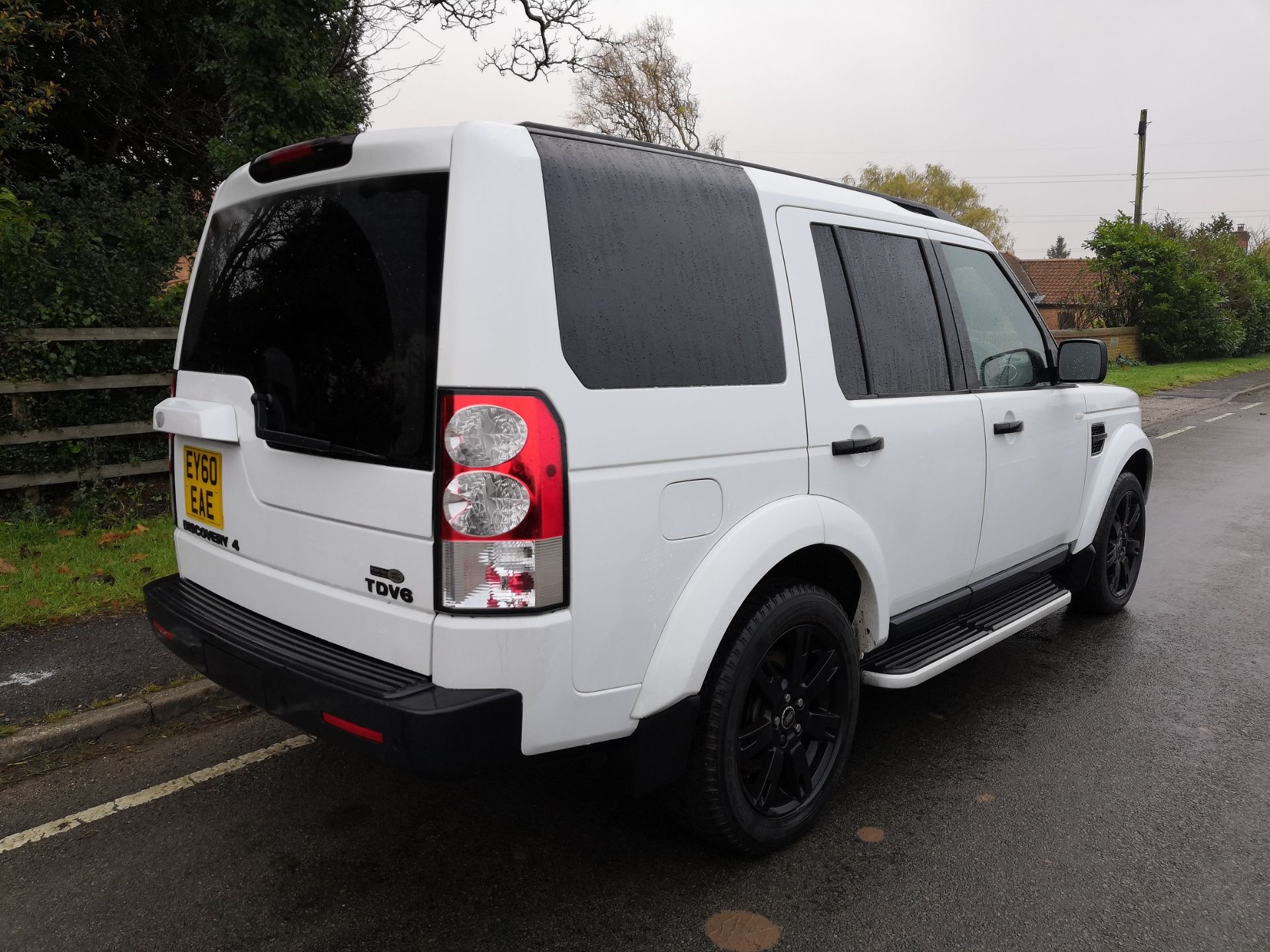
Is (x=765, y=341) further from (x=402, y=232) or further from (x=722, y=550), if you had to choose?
(x=402, y=232)

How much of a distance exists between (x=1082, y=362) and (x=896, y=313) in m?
1.34

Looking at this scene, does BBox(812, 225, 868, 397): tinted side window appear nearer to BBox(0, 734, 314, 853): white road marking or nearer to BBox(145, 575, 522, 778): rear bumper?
BBox(145, 575, 522, 778): rear bumper

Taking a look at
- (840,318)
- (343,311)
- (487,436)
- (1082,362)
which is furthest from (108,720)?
(1082,362)

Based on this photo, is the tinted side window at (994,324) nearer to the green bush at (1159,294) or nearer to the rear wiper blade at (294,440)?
the rear wiper blade at (294,440)

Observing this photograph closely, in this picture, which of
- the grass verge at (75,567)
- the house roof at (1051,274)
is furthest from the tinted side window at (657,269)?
the house roof at (1051,274)

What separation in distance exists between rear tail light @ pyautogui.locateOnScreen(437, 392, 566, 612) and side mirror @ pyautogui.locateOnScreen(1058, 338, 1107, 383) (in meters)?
2.98

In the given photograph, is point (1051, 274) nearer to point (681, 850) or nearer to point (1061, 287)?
point (1061, 287)

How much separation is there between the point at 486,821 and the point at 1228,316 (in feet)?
99.0

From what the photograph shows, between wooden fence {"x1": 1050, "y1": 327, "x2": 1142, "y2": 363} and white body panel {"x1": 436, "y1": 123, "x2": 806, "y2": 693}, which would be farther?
wooden fence {"x1": 1050, "y1": 327, "x2": 1142, "y2": 363}

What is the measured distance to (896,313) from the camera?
340 cm

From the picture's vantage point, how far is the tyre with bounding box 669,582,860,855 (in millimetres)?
2611

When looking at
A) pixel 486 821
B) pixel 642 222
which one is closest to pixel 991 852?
pixel 486 821

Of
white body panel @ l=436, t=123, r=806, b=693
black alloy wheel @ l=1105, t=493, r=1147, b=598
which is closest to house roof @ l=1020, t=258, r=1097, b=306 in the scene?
black alloy wheel @ l=1105, t=493, r=1147, b=598

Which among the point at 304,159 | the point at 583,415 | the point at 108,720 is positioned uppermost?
the point at 304,159
